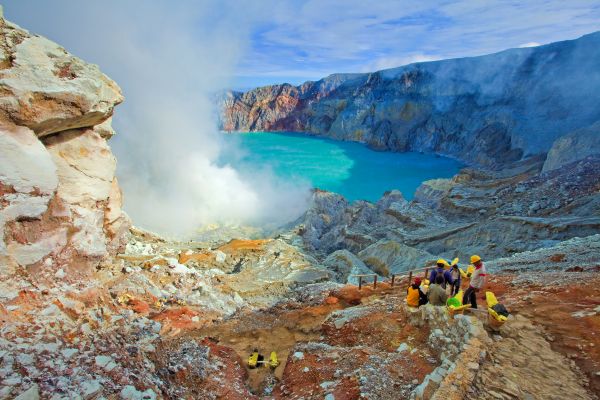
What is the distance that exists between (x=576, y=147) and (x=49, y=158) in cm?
3228

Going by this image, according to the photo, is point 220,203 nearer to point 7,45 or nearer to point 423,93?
point 7,45

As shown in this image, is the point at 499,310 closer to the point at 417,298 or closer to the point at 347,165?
the point at 417,298

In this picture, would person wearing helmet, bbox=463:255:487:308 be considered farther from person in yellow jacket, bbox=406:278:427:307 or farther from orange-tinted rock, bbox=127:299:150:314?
orange-tinted rock, bbox=127:299:150:314

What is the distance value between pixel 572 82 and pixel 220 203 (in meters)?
39.8

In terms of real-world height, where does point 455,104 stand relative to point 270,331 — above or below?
above

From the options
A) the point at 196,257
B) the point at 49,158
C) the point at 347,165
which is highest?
the point at 347,165

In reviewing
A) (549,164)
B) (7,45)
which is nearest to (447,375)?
(7,45)

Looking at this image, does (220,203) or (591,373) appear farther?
(220,203)

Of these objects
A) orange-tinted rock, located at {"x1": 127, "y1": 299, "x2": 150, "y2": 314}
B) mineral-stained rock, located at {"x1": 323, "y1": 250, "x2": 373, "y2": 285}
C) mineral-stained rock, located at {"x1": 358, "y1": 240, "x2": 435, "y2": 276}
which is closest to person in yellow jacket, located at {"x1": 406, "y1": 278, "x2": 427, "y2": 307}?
orange-tinted rock, located at {"x1": 127, "y1": 299, "x2": 150, "y2": 314}

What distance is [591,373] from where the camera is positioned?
15.7ft

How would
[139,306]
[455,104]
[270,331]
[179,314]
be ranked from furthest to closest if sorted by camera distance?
[455,104] < [179,314] < [139,306] < [270,331]

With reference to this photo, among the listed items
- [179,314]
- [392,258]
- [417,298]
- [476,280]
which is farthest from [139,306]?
[392,258]

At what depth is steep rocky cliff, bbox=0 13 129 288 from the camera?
22.2ft

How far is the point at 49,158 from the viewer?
759cm
